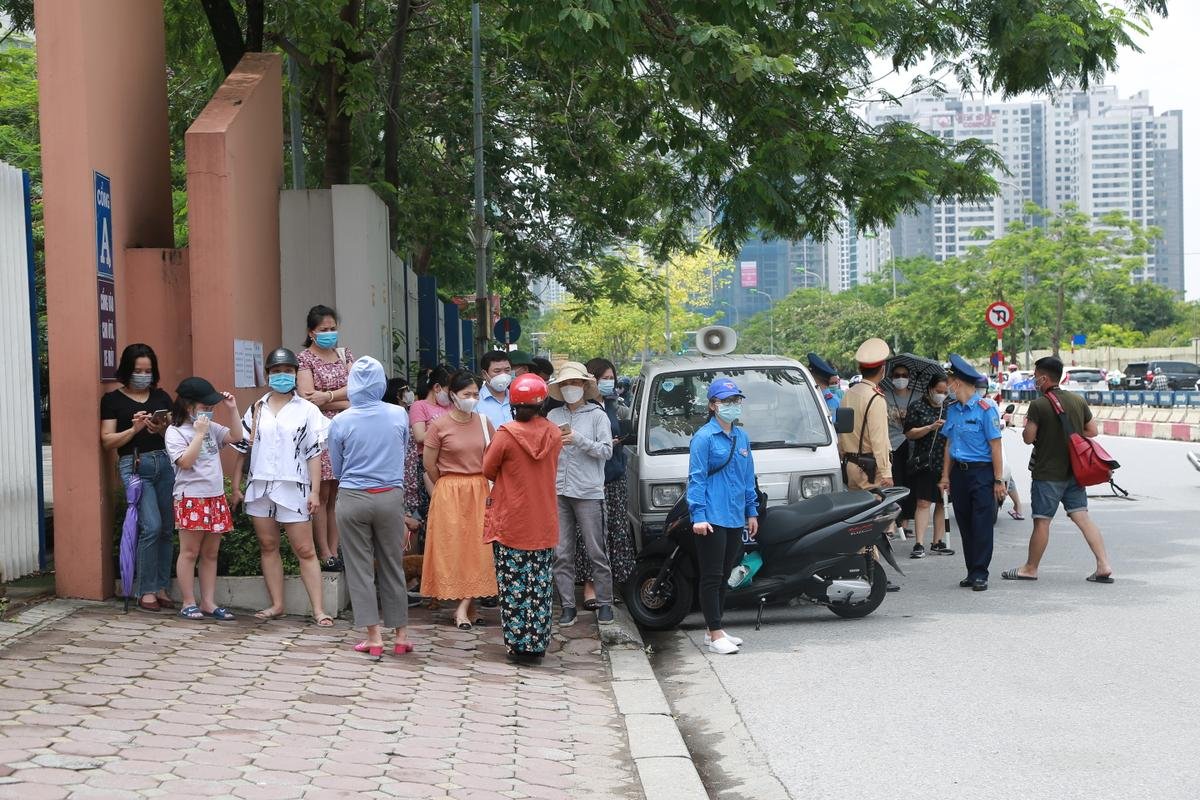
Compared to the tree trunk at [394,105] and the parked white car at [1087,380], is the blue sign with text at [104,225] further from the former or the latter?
the parked white car at [1087,380]

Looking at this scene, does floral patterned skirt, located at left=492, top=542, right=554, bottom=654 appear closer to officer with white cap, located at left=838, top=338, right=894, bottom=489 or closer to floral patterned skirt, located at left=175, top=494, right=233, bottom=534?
floral patterned skirt, located at left=175, top=494, right=233, bottom=534

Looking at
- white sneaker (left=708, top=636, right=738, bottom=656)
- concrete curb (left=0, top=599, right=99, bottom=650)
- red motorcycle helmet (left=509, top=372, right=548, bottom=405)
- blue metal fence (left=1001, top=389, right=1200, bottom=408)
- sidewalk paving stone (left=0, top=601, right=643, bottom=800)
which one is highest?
red motorcycle helmet (left=509, top=372, right=548, bottom=405)

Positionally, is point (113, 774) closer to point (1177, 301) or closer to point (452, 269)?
point (452, 269)

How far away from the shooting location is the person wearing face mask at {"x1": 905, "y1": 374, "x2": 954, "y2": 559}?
40.8 feet

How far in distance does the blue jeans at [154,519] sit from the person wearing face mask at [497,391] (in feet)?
7.48

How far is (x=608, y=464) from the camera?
32.1ft

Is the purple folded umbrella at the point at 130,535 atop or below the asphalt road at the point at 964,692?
atop

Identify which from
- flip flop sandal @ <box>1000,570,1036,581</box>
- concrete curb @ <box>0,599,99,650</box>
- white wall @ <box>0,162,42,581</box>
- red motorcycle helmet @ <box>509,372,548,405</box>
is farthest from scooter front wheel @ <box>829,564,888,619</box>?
white wall @ <box>0,162,42,581</box>

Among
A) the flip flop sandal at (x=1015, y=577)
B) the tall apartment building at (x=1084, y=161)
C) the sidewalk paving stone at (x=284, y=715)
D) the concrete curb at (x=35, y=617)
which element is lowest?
the flip flop sandal at (x=1015, y=577)

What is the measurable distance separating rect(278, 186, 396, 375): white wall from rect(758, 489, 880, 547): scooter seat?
422 cm

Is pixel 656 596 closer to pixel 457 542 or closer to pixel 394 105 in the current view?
pixel 457 542

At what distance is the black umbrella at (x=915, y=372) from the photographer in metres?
13.1

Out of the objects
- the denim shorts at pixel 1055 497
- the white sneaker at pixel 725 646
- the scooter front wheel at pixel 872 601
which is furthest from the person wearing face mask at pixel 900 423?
the white sneaker at pixel 725 646

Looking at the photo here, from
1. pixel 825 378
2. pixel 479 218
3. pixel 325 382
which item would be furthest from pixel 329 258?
pixel 479 218
